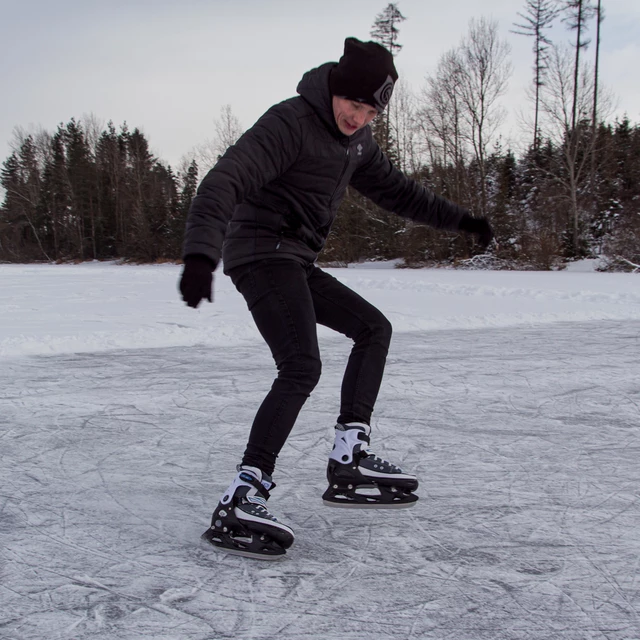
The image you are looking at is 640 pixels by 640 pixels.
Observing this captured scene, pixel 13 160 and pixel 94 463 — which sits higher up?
pixel 13 160

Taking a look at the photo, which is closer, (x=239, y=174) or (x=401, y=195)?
(x=239, y=174)

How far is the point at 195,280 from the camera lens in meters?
1.56

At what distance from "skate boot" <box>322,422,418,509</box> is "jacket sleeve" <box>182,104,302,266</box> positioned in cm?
80

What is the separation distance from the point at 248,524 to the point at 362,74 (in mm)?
1336

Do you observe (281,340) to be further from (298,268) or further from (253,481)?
(253,481)

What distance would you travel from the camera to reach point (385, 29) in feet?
93.5

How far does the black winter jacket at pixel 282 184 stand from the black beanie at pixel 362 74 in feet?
0.18

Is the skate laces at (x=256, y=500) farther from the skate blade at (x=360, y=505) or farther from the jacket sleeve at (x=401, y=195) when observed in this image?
the jacket sleeve at (x=401, y=195)

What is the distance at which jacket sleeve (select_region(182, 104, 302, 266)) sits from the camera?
5.22 ft

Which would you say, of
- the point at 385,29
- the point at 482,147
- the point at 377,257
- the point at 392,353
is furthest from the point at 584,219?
the point at 392,353

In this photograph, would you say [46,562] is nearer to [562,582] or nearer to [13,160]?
[562,582]

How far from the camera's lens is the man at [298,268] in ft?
5.80

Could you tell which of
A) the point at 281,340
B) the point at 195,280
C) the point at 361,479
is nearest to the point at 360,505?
the point at 361,479

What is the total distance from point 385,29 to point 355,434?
97.8ft
